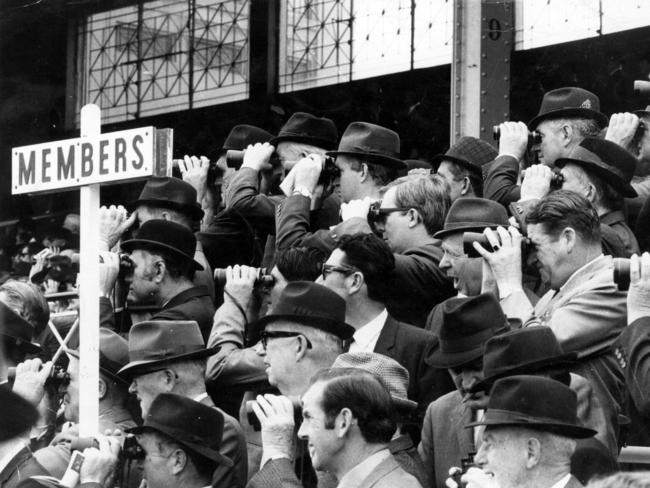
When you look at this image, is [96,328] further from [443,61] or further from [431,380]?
[443,61]

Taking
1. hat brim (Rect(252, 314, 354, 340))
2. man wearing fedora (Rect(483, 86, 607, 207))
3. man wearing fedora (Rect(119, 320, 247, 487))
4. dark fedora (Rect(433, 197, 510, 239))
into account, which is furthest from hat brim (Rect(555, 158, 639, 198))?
man wearing fedora (Rect(119, 320, 247, 487))

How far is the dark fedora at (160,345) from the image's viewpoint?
20.3 ft

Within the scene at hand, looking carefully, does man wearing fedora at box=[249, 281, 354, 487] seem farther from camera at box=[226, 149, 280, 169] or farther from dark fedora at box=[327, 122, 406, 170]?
camera at box=[226, 149, 280, 169]

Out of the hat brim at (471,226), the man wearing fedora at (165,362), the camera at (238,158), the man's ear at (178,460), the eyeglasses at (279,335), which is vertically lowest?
the man's ear at (178,460)

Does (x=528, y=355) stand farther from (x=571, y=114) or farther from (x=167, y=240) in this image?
(x=167, y=240)

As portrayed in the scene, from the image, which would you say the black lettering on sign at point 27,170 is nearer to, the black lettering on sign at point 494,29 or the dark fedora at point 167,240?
the dark fedora at point 167,240

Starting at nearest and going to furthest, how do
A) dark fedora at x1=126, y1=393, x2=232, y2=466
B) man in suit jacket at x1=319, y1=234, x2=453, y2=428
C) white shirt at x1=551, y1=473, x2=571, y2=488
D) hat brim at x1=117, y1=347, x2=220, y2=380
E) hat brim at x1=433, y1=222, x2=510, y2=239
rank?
1. white shirt at x1=551, y1=473, x2=571, y2=488
2. dark fedora at x1=126, y1=393, x2=232, y2=466
3. man in suit jacket at x1=319, y1=234, x2=453, y2=428
4. hat brim at x1=117, y1=347, x2=220, y2=380
5. hat brim at x1=433, y1=222, x2=510, y2=239

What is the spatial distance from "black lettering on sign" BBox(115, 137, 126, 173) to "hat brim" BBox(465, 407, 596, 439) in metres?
1.72

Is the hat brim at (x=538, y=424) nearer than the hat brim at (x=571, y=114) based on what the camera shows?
Yes

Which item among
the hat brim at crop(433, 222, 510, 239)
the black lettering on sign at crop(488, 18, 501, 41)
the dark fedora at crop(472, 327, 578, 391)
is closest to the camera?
the dark fedora at crop(472, 327, 578, 391)

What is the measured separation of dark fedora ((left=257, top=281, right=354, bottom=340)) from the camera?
5.84 meters

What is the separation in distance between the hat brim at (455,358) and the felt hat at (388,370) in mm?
128

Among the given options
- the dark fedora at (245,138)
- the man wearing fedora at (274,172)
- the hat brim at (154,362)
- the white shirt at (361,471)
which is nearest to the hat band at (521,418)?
the white shirt at (361,471)

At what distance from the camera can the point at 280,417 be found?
5.32 m
